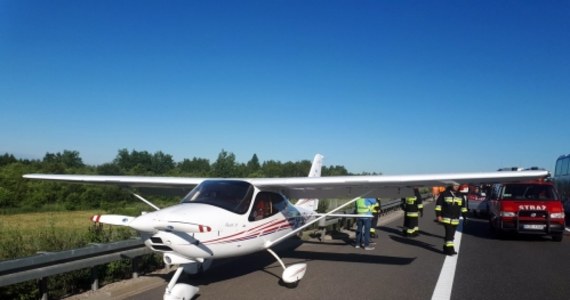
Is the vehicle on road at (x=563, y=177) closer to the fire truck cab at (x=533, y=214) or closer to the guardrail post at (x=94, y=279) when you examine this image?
the fire truck cab at (x=533, y=214)

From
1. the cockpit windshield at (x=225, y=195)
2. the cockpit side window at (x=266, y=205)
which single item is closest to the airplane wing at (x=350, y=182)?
the cockpit side window at (x=266, y=205)

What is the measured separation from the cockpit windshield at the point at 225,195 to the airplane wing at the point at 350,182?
0.41 meters

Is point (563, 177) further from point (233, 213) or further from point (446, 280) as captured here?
point (233, 213)

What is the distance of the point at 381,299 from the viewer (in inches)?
254

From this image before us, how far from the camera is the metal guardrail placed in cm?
532

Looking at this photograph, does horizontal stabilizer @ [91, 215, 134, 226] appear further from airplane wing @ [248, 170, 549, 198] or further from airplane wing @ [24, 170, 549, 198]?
airplane wing @ [248, 170, 549, 198]

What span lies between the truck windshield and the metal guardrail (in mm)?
11870

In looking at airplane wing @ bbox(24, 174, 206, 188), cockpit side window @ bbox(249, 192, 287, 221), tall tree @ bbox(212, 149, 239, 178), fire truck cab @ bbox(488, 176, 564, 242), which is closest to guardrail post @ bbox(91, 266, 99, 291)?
cockpit side window @ bbox(249, 192, 287, 221)

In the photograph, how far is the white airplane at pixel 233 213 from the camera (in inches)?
244

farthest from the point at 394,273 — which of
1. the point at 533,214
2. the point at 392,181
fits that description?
the point at 533,214

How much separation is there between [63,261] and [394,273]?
5.53 metres

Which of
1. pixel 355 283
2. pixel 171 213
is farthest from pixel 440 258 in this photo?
pixel 171 213

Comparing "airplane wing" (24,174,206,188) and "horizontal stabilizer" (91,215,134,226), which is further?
"airplane wing" (24,174,206,188)

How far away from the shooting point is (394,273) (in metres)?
8.37
